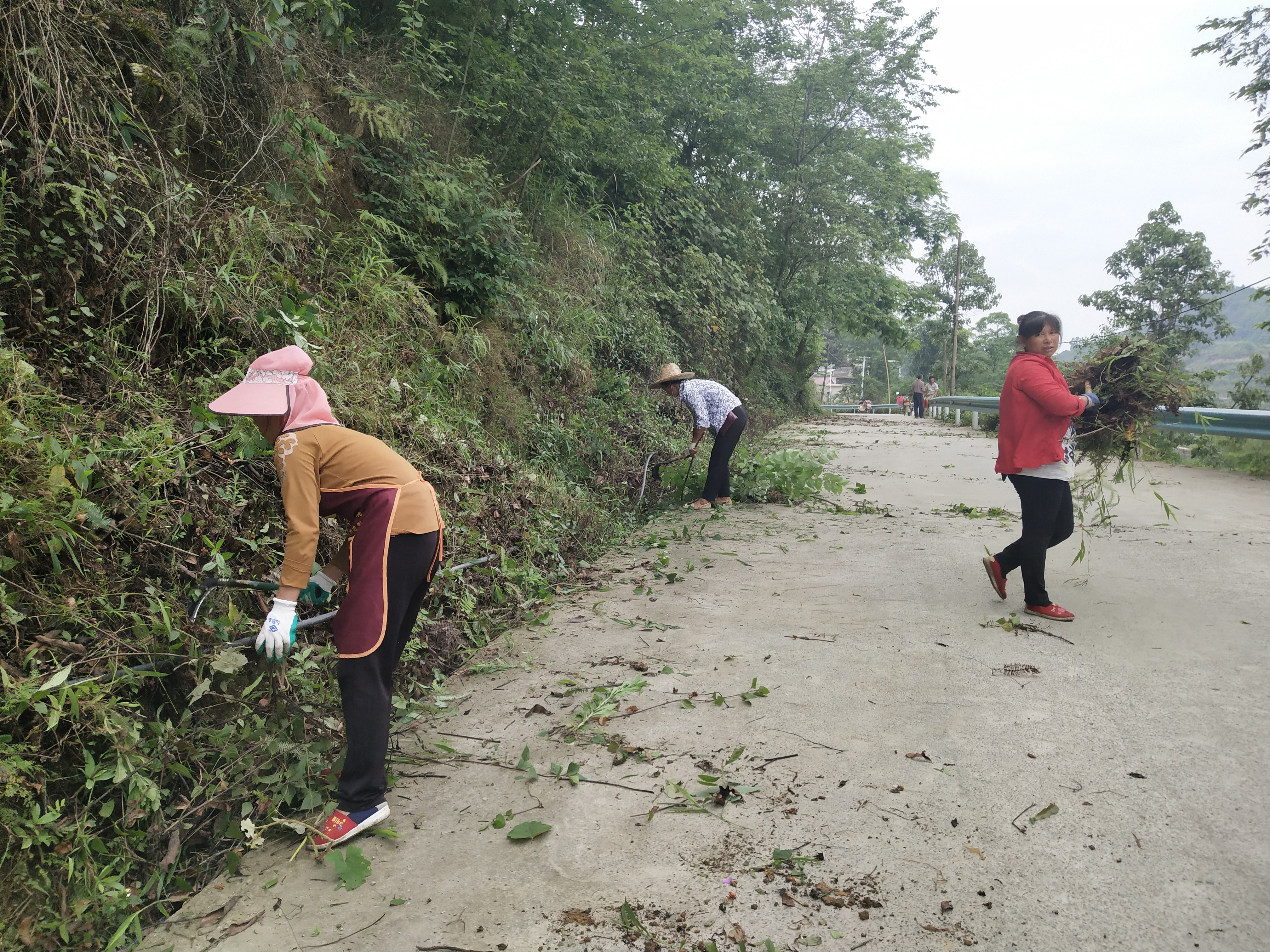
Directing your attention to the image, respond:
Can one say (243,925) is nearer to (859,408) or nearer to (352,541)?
(352,541)

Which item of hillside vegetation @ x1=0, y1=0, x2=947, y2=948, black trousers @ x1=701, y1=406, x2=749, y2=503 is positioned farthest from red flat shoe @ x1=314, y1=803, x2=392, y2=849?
black trousers @ x1=701, y1=406, x2=749, y2=503

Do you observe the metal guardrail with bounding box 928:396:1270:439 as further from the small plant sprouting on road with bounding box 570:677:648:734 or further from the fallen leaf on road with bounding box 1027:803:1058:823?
the small plant sprouting on road with bounding box 570:677:648:734

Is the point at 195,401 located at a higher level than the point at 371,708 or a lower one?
higher

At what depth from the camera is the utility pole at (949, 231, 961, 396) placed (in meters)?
47.2

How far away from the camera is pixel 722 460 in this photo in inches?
380

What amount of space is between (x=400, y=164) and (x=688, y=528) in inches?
185

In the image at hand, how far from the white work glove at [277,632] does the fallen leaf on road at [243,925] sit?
34.7 inches

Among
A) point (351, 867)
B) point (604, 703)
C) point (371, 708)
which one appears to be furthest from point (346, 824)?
point (604, 703)

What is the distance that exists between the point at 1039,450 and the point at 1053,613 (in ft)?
3.66

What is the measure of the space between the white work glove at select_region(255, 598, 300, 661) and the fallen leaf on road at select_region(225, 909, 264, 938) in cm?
88

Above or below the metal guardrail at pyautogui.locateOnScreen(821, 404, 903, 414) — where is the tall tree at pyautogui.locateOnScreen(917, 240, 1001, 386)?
above

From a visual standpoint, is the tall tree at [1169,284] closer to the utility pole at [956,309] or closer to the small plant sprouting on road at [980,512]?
the utility pole at [956,309]

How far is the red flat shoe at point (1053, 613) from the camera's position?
202 inches

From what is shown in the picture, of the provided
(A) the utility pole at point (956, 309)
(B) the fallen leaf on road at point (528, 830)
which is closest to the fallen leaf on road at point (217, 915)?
(B) the fallen leaf on road at point (528, 830)
